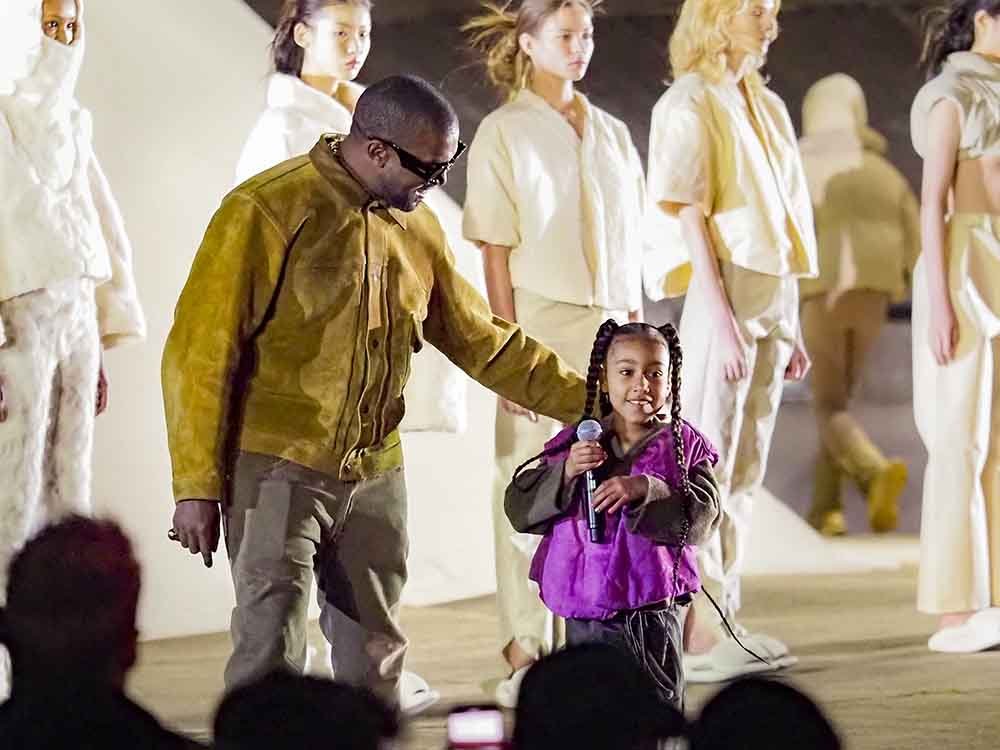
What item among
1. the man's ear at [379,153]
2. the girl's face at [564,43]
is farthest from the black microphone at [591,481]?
the girl's face at [564,43]

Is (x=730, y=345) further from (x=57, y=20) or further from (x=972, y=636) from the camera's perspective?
(x=57, y=20)

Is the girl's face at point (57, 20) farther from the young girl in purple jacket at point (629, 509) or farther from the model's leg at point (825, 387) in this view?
the model's leg at point (825, 387)

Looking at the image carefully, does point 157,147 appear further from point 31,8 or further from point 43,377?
point 43,377

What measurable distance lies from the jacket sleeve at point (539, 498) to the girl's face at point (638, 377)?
0.53ft

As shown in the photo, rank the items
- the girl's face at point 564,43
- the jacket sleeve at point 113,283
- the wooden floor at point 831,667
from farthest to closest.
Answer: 1. the girl's face at point 564,43
2. the jacket sleeve at point 113,283
3. the wooden floor at point 831,667

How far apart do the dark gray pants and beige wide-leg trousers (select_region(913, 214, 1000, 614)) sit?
6.71 feet

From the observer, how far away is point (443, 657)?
5.22 m

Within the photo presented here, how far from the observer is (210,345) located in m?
3.19

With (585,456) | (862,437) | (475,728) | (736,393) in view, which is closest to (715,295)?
(736,393)

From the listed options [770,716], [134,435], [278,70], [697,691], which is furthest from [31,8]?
[770,716]

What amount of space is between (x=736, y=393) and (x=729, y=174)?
0.58 meters

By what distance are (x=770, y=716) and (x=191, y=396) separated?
145cm

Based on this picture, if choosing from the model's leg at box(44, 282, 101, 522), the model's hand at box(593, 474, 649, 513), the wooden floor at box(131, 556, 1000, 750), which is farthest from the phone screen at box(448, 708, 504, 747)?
the model's leg at box(44, 282, 101, 522)

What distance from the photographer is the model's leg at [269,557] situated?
327cm
